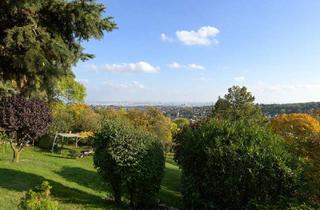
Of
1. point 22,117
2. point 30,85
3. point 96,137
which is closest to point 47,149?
point 22,117

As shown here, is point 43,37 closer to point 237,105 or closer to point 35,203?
point 35,203

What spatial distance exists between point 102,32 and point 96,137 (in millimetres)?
6153

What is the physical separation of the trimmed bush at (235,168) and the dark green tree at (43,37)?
6.22 meters

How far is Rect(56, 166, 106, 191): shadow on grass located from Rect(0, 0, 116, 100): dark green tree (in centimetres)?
1044

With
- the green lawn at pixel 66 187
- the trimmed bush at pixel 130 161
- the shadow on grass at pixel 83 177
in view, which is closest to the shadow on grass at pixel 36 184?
the green lawn at pixel 66 187

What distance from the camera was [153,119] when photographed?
183 feet

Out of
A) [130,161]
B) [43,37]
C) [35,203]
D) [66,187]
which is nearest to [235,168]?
[130,161]

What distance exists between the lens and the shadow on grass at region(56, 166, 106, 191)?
21.1m

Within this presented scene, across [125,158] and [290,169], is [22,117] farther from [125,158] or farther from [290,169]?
[290,169]

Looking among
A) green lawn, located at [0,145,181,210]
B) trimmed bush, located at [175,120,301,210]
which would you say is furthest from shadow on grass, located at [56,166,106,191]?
trimmed bush, located at [175,120,301,210]

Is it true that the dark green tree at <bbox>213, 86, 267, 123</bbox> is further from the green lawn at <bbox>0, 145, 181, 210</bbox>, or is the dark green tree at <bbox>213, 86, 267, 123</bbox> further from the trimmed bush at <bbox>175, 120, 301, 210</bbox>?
the trimmed bush at <bbox>175, 120, 301, 210</bbox>

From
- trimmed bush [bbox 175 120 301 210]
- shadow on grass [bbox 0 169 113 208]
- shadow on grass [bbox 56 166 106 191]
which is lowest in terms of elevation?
shadow on grass [bbox 56 166 106 191]

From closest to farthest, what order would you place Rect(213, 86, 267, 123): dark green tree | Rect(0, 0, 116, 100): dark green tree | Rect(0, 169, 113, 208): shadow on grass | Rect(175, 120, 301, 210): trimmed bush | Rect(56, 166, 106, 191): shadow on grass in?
Rect(0, 0, 116, 100): dark green tree < Rect(175, 120, 301, 210): trimmed bush < Rect(0, 169, 113, 208): shadow on grass < Rect(56, 166, 106, 191): shadow on grass < Rect(213, 86, 267, 123): dark green tree

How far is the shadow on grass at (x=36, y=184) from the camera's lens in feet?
49.9
